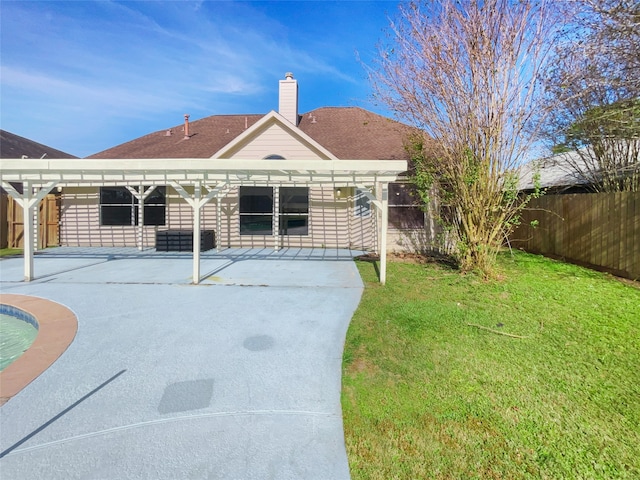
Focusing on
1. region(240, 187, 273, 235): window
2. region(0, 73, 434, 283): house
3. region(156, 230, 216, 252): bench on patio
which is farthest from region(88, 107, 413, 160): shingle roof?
region(156, 230, 216, 252): bench on patio

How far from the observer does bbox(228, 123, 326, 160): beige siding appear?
11984 millimetres

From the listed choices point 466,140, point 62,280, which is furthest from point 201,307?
point 466,140

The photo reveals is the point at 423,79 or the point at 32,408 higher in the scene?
the point at 423,79

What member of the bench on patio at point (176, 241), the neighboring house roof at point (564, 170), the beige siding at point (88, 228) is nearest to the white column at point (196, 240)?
the bench on patio at point (176, 241)

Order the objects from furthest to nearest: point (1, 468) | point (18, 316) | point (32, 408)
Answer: point (18, 316), point (32, 408), point (1, 468)

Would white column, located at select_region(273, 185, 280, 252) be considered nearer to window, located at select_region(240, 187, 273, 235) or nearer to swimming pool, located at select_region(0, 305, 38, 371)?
window, located at select_region(240, 187, 273, 235)

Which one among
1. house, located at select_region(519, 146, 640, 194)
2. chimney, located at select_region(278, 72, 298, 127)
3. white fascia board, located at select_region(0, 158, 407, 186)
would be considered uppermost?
chimney, located at select_region(278, 72, 298, 127)

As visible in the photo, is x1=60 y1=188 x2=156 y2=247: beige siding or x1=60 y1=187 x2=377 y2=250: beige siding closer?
x1=60 y1=187 x2=377 y2=250: beige siding

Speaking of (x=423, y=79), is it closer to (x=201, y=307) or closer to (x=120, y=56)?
(x=201, y=307)

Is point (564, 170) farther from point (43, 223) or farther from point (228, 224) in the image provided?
point (43, 223)

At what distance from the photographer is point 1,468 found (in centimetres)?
216

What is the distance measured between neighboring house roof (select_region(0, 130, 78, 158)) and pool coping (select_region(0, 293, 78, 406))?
55.9 ft

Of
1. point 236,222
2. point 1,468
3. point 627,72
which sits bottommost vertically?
point 1,468

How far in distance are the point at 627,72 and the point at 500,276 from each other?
5.00 m
